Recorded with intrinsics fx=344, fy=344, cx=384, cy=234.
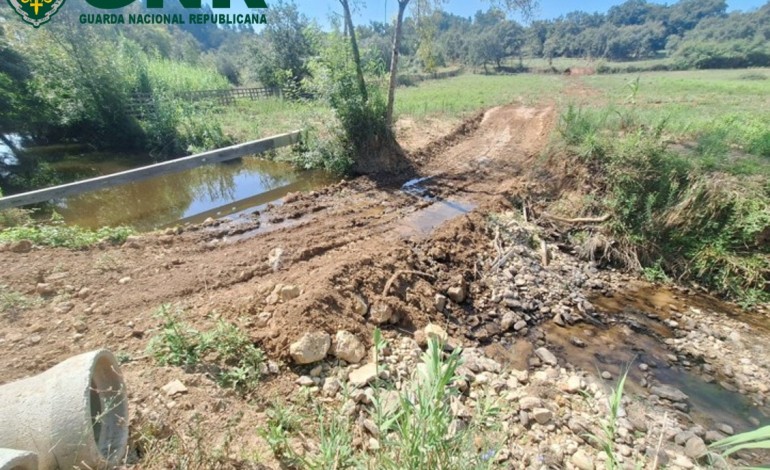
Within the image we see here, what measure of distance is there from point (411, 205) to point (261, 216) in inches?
114

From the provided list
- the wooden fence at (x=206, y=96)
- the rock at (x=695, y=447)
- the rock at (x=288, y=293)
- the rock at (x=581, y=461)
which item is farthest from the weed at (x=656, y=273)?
the wooden fence at (x=206, y=96)

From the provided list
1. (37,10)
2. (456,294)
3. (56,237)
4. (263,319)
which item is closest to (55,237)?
(56,237)

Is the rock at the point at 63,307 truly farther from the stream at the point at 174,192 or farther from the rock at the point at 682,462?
the rock at the point at 682,462

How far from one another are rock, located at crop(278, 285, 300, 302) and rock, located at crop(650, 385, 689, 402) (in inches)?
153

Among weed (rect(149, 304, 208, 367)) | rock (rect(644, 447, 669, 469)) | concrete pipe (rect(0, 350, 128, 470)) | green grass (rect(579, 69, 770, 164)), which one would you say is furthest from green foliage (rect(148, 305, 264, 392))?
green grass (rect(579, 69, 770, 164))

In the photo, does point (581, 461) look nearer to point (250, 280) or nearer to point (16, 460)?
point (16, 460)

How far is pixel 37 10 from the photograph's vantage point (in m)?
9.01

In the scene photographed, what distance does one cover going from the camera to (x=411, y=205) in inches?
271

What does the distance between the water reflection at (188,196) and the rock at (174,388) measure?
15.8ft

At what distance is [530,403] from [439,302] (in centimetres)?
149

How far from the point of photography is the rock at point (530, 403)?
10.2 feet

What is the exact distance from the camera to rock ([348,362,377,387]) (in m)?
2.97

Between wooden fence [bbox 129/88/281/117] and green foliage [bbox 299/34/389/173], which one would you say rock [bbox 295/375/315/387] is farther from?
wooden fence [bbox 129/88/281/117]

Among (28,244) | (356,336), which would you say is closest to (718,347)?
(356,336)
